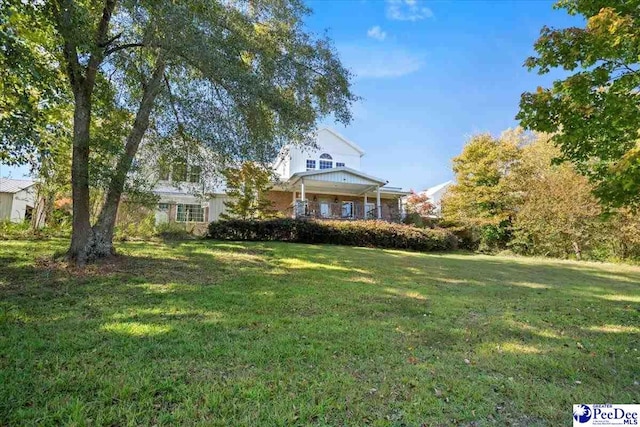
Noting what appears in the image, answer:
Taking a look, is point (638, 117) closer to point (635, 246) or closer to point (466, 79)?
point (466, 79)

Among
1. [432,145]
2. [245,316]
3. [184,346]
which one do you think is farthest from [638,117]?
[432,145]

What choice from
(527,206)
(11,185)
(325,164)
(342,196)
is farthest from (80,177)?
(11,185)

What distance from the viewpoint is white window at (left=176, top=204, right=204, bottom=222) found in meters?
21.4

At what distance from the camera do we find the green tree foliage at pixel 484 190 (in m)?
20.5

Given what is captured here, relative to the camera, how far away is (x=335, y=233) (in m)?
→ 16.3

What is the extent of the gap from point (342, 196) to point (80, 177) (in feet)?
59.1

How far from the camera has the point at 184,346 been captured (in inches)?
155

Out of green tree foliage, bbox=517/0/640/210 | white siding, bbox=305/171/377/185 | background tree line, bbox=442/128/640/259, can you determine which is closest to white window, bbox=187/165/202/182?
green tree foliage, bbox=517/0/640/210

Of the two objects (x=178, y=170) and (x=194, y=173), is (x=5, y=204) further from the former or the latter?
(x=194, y=173)

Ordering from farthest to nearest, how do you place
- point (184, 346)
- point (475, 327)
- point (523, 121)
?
point (523, 121), point (475, 327), point (184, 346)

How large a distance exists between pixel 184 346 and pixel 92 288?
3.60 meters

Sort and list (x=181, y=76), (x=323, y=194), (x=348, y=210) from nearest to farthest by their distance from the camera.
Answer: (x=181, y=76), (x=348, y=210), (x=323, y=194)

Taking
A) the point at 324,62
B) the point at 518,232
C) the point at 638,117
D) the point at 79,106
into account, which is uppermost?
the point at 324,62

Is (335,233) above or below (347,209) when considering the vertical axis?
below
